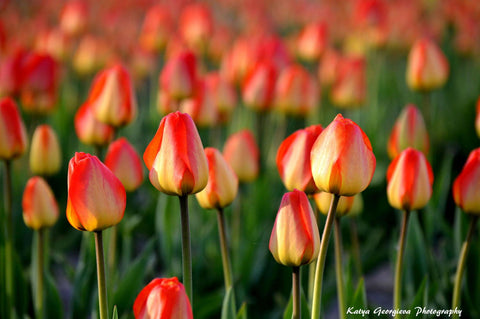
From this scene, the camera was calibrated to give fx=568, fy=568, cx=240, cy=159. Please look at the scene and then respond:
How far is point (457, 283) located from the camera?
1.32 metres

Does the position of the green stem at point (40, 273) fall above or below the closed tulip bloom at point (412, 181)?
below

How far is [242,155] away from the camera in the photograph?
181cm

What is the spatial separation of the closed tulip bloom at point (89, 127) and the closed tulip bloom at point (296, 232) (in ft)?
3.29

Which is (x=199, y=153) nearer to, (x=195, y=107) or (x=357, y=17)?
(x=195, y=107)

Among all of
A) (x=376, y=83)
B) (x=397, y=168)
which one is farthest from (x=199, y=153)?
(x=376, y=83)

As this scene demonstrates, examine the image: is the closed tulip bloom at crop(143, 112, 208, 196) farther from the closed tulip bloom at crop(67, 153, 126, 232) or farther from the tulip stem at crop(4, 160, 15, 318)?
the tulip stem at crop(4, 160, 15, 318)

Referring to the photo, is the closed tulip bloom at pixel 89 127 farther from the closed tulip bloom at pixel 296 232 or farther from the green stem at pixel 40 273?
the closed tulip bloom at pixel 296 232

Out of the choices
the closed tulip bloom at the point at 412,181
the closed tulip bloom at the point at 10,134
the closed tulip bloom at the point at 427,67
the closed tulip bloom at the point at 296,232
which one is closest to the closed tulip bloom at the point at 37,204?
the closed tulip bloom at the point at 10,134

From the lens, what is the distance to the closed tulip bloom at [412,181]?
4.16 feet

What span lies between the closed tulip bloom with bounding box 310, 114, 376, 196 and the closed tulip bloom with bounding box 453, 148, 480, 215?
35cm

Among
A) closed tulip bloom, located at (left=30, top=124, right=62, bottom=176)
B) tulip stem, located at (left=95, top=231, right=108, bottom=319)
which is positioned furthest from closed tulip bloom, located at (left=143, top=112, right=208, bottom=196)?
closed tulip bloom, located at (left=30, top=124, right=62, bottom=176)

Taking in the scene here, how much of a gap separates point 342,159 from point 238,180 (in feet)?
2.65

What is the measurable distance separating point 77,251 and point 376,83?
212 centimetres

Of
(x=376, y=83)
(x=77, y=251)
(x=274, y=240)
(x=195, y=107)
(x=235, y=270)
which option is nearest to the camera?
(x=274, y=240)
